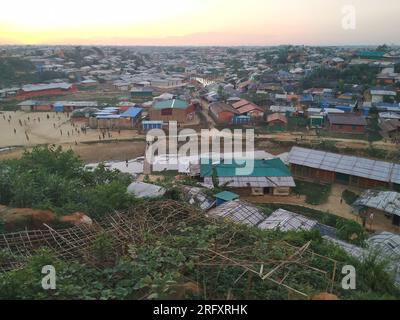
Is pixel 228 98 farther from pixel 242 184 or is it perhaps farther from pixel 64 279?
pixel 64 279

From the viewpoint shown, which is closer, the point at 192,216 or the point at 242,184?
the point at 192,216

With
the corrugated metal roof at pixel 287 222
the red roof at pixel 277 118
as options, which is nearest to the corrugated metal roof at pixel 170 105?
the red roof at pixel 277 118

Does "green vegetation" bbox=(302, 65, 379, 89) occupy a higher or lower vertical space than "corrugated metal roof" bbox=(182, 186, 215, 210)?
higher

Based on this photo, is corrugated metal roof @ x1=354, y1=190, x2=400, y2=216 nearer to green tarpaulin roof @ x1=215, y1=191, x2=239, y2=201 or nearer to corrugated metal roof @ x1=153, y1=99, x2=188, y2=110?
green tarpaulin roof @ x1=215, y1=191, x2=239, y2=201

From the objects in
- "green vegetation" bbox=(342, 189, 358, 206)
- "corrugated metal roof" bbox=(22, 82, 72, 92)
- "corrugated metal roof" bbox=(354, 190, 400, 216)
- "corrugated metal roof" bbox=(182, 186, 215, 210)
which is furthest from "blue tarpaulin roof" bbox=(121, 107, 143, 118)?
"corrugated metal roof" bbox=(354, 190, 400, 216)

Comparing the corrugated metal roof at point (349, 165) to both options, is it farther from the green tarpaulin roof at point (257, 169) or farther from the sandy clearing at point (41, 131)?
the sandy clearing at point (41, 131)
